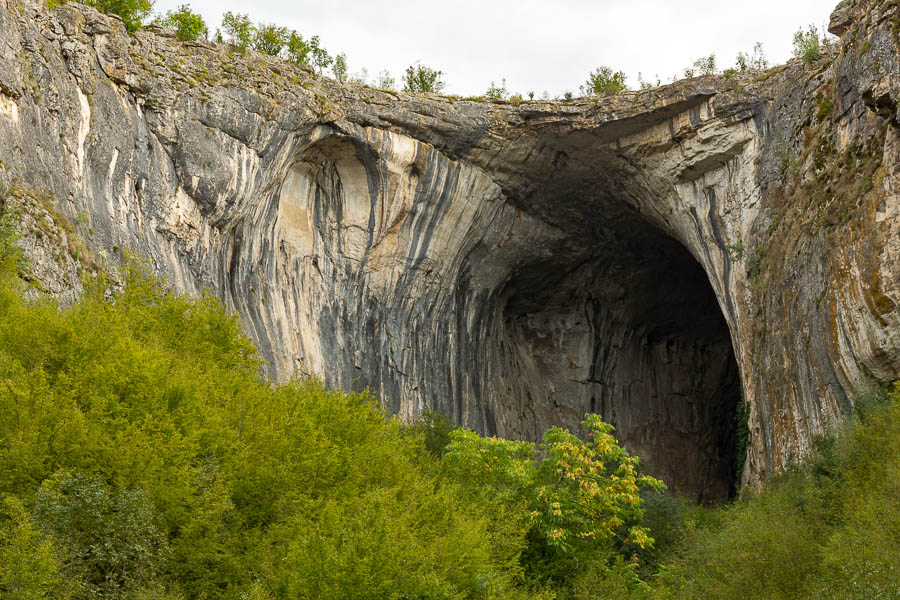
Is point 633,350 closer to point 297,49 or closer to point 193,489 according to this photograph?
point 297,49

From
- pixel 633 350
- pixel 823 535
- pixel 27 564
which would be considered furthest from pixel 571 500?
pixel 633 350

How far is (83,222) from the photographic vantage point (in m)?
18.4

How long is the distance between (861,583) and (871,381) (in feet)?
24.3

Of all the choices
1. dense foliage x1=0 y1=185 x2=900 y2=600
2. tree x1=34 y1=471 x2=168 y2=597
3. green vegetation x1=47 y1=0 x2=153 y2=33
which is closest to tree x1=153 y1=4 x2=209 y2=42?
green vegetation x1=47 y1=0 x2=153 y2=33

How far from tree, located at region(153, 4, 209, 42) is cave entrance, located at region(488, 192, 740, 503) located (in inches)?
592

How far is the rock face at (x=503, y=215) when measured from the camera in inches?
726

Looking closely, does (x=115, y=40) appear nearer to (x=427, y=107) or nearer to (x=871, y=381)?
(x=427, y=107)

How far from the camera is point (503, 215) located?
3111cm

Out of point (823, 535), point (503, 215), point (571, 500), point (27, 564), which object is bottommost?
point (823, 535)

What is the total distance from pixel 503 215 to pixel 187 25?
496 inches

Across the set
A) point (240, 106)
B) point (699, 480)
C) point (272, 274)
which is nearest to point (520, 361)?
point (699, 480)

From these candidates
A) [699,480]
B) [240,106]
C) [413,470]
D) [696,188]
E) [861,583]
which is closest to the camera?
[861,583]

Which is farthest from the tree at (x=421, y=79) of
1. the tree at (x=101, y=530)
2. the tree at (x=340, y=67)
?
the tree at (x=101, y=530)

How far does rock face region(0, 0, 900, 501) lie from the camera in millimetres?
18438
